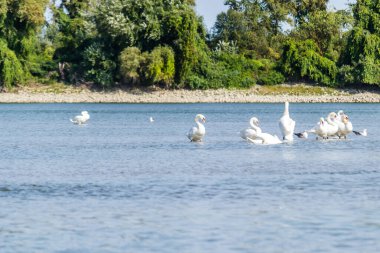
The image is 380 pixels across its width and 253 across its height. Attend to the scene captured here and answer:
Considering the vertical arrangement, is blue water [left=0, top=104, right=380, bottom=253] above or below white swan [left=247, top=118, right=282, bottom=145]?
above

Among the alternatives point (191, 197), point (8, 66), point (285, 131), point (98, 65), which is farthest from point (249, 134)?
point (98, 65)

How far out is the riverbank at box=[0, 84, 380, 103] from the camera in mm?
89438

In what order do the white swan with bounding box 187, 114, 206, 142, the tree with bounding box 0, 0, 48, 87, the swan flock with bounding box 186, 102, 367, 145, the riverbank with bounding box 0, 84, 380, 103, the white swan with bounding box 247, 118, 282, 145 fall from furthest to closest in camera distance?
the riverbank with bounding box 0, 84, 380, 103, the tree with bounding box 0, 0, 48, 87, the white swan with bounding box 187, 114, 206, 142, the swan flock with bounding box 186, 102, 367, 145, the white swan with bounding box 247, 118, 282, 145

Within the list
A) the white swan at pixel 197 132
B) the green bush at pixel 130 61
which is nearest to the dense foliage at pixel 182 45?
the green bush at pixel 130 61

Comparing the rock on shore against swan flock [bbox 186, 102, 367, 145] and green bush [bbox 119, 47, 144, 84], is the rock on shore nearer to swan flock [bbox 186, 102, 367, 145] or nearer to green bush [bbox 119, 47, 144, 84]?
green bush [bbox 119, 47, 144, 84]

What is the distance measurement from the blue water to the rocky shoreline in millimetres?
54239

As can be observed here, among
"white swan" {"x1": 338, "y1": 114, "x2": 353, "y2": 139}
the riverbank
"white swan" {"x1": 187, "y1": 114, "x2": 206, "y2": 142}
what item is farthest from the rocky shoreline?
"white swan" {"x1": 338, "y1": 114, "x2": 353, "y2": 139}

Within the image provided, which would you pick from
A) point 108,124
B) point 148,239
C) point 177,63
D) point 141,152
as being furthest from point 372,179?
point 177,63

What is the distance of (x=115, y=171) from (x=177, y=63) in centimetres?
6189

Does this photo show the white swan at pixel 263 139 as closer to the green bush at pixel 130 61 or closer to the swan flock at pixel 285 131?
the swan flock at pixel 285 131

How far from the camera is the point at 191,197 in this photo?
19.5 metres

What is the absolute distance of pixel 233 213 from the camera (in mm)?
17344

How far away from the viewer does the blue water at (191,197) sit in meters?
15.0

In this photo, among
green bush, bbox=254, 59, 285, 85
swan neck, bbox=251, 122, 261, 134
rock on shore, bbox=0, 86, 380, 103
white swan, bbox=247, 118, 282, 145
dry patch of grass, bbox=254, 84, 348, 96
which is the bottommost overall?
rock on shore, bbox=0, 86, 380, 103
